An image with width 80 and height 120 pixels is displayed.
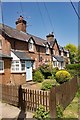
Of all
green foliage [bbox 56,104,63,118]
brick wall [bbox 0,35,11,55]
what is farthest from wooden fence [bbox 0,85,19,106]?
brick wall [bbox 0,35,11,55]

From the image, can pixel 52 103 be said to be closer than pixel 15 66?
Yes

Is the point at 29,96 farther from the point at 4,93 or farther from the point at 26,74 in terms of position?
the point at 26,74

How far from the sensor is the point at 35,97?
843 centimetres

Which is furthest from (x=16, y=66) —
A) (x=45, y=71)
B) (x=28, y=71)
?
(x=45, y=71)

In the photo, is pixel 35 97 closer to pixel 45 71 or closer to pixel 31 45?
pixel 45 71

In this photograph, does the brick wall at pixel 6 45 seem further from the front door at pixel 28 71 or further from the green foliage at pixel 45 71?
the green foliage at pixel 45 71

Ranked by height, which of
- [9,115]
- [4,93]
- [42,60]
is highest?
[42,60]

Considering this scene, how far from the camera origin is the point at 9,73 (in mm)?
19453

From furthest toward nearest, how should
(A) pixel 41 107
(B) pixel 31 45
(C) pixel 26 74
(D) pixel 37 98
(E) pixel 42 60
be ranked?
1. (E) pixel 42 60
2. (B) pixel 31 45
3. (C) pixel 26 74
4. (D) pixel 37 98
5. (A) pixel 41 107

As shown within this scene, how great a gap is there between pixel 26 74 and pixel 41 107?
1381cm

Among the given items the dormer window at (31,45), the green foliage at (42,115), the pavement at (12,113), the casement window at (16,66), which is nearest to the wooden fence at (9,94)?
the pavement at (12,113)

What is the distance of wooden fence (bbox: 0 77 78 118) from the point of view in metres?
7.60

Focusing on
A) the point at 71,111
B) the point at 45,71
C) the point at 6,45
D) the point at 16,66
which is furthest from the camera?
the point at 45,71

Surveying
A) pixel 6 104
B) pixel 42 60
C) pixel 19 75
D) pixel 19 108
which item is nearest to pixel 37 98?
pixel 19 108
